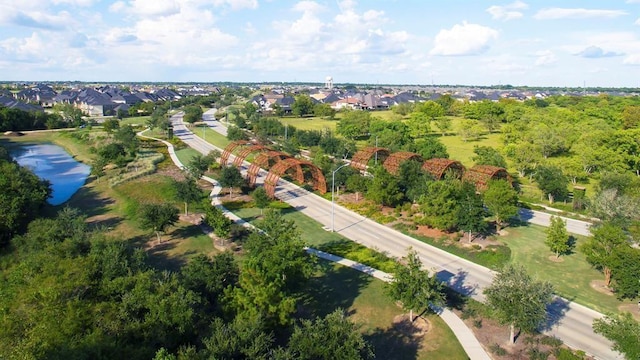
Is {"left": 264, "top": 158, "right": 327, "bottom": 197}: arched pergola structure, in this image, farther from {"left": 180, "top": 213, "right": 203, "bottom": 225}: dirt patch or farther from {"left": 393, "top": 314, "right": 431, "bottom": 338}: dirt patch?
{"left": 393, "top": 314, "right": 431, "bottom": 338}: dirt patch

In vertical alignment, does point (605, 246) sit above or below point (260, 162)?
below

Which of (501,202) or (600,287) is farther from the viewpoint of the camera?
(501,202)

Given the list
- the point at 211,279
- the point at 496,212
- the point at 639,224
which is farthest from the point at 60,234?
the point at 639,224

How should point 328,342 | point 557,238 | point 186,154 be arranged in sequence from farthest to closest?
point 186,154, point 557,238, point 328,342

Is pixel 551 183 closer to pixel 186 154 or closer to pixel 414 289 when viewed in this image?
pixel 414 289

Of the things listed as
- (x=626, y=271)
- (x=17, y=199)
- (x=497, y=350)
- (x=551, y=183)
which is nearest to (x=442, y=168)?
(x=551, y=183)

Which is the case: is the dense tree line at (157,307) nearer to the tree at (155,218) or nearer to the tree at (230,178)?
the tree at (155,218)
